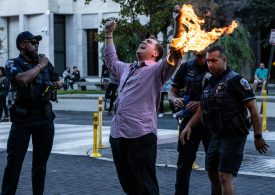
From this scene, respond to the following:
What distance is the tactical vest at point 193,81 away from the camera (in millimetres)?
6879

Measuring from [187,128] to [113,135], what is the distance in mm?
1185

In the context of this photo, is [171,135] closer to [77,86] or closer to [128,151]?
[128,151]

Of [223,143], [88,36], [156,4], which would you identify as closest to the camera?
[223,143]

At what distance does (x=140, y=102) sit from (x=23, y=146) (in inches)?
68.1

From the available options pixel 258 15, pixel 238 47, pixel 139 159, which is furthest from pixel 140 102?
pixel 258 15

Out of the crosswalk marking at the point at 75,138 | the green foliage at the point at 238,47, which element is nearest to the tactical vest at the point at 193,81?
the crosswalk marking at the point at 75,138

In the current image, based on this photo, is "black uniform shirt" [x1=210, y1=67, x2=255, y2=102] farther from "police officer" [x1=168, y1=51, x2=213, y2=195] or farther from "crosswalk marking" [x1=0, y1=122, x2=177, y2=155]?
"crosswalk marking" [x1=0, y1=122, x2=177, y2=155]

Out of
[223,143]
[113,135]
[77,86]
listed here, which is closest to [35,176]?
[113,135]

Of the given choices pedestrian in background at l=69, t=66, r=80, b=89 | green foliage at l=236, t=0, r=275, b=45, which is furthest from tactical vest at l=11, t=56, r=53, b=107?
pedestrian in background at l=69, t=66, r=80, b=89

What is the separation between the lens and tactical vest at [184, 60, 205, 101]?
22.6 ft

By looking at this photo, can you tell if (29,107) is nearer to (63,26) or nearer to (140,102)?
(140,102)

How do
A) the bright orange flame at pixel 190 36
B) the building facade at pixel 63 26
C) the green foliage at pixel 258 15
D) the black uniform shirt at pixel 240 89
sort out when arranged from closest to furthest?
1. the bright orange flame at pixel 190 36
2. the black uniform shirt at pixel 240 89
3. the green foliage at pixel 258 15
4. the building facade at pixel 63 26

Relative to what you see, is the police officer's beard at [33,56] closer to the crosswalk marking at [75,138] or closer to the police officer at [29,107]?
the police officer at [29,107]

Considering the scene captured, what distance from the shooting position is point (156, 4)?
22688 millimetres
